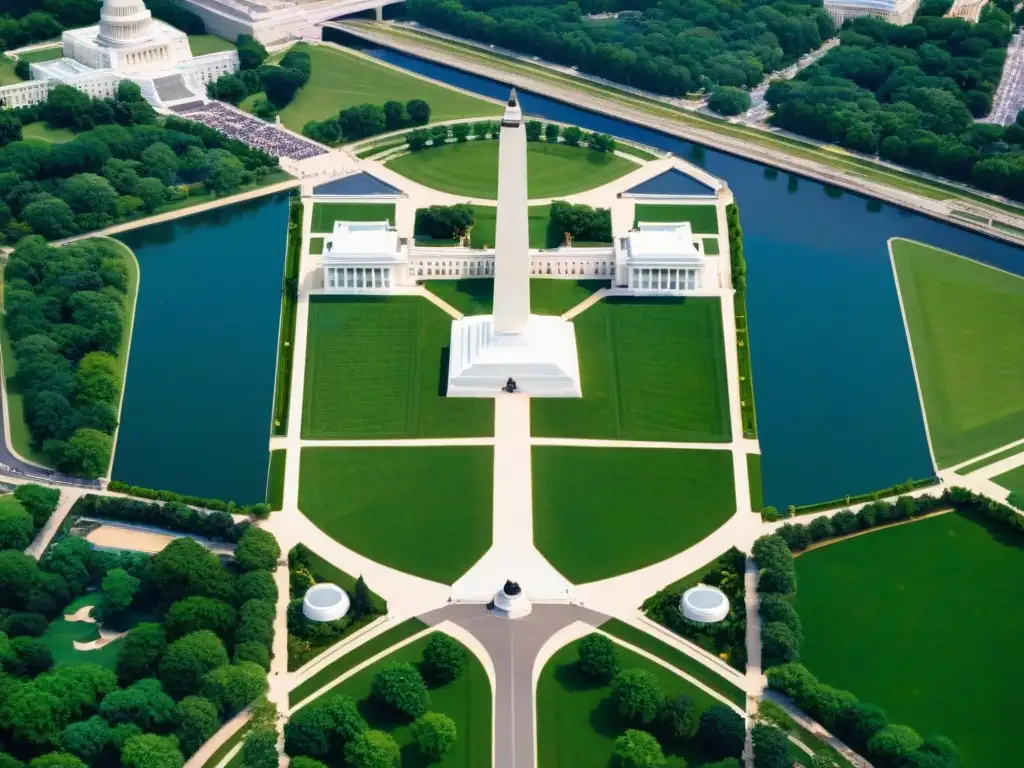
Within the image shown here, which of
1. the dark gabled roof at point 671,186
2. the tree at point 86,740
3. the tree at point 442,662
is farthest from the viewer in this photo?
the dark gabled roof at point 671,186

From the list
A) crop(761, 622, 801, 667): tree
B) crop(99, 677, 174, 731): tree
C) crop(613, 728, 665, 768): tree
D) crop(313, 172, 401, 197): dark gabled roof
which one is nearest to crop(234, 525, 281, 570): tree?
crop(99, 677, 174, 731): tree

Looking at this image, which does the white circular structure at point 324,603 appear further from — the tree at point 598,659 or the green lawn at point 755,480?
the green lawn at point 755,480

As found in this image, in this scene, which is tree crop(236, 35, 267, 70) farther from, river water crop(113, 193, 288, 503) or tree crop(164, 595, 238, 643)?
tree crop(164, 595, 238, 643)

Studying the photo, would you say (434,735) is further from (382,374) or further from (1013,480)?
(1013,480)

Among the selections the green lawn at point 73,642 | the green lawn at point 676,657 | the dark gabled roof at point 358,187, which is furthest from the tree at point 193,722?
the dark gabled roof at point 358,187

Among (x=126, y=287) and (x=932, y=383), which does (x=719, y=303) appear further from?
(x=126, y=287)
